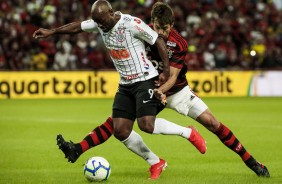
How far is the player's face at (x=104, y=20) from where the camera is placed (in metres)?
7.64

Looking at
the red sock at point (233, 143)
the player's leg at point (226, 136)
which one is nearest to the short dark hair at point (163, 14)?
the player's leg at point (226, 136)

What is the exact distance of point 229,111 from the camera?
61.7ft

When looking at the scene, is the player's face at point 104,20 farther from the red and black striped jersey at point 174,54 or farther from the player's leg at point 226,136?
the player's leg at point 226,136

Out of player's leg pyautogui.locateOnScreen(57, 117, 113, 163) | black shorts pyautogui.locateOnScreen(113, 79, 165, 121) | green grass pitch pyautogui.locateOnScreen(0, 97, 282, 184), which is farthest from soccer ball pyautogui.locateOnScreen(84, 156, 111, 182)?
black shorts pyautogui.locateOnScreen(113, 79, 165, 121)

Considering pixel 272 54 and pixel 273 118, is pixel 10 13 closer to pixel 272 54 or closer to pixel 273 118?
pixel 272 54

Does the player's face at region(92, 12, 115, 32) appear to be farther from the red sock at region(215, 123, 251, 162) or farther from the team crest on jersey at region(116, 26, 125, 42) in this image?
the red sock at region(215, 123, 251, 162)

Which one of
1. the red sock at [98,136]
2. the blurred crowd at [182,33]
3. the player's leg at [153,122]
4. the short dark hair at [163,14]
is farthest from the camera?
the blurred crowd at [182,33]

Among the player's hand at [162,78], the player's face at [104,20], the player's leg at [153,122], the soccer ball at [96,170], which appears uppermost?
the player's face at [104,20]

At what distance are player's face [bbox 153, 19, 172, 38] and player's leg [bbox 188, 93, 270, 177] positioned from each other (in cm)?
92

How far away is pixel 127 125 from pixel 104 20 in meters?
1.20

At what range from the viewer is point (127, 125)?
26.0 feet

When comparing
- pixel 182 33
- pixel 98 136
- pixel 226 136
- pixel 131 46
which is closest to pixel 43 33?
pixel 131 46

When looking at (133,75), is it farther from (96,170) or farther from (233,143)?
(233,143)

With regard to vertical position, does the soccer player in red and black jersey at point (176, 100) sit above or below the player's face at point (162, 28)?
below
